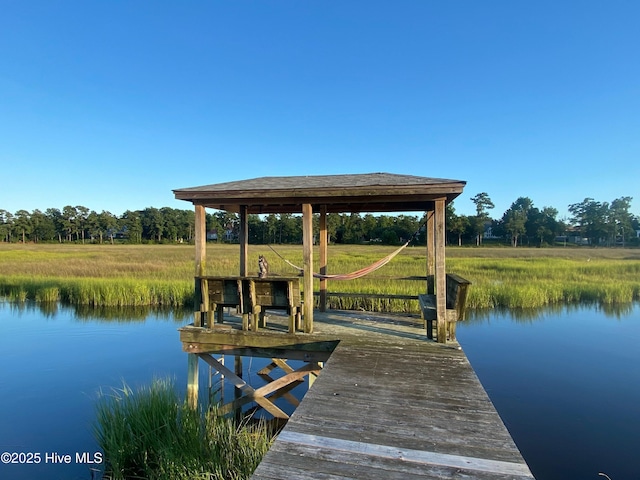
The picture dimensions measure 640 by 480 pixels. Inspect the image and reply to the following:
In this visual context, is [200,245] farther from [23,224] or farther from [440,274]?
[23,224]

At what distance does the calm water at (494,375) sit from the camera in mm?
5941

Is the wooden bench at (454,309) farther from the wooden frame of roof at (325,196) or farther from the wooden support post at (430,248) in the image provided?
the wooden support post at (430,248)

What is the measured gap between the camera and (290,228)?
55688 mm

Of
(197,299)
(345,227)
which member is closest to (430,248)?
(197,299)

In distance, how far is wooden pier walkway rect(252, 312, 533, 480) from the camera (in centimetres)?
228

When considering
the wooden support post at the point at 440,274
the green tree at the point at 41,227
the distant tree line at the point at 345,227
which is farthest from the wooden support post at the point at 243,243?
the green tree at the point at 41,227

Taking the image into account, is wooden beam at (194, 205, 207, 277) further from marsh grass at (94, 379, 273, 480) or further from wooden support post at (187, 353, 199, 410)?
marsh grass at (94, 379, 273, 480)

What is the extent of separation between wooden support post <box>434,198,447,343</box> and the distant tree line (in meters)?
46.5

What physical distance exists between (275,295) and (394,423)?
2.85 meters

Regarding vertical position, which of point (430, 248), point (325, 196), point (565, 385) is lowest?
point (565, 385)

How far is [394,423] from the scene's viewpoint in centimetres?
287

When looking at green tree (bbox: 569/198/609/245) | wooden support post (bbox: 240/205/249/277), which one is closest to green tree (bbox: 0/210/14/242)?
wooden support post (bbox: 240/205/249/277)

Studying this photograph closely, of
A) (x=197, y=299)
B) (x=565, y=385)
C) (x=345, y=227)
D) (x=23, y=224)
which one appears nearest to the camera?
(x=197, y=299)

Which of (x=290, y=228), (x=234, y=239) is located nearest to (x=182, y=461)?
(x=290, y=228)
